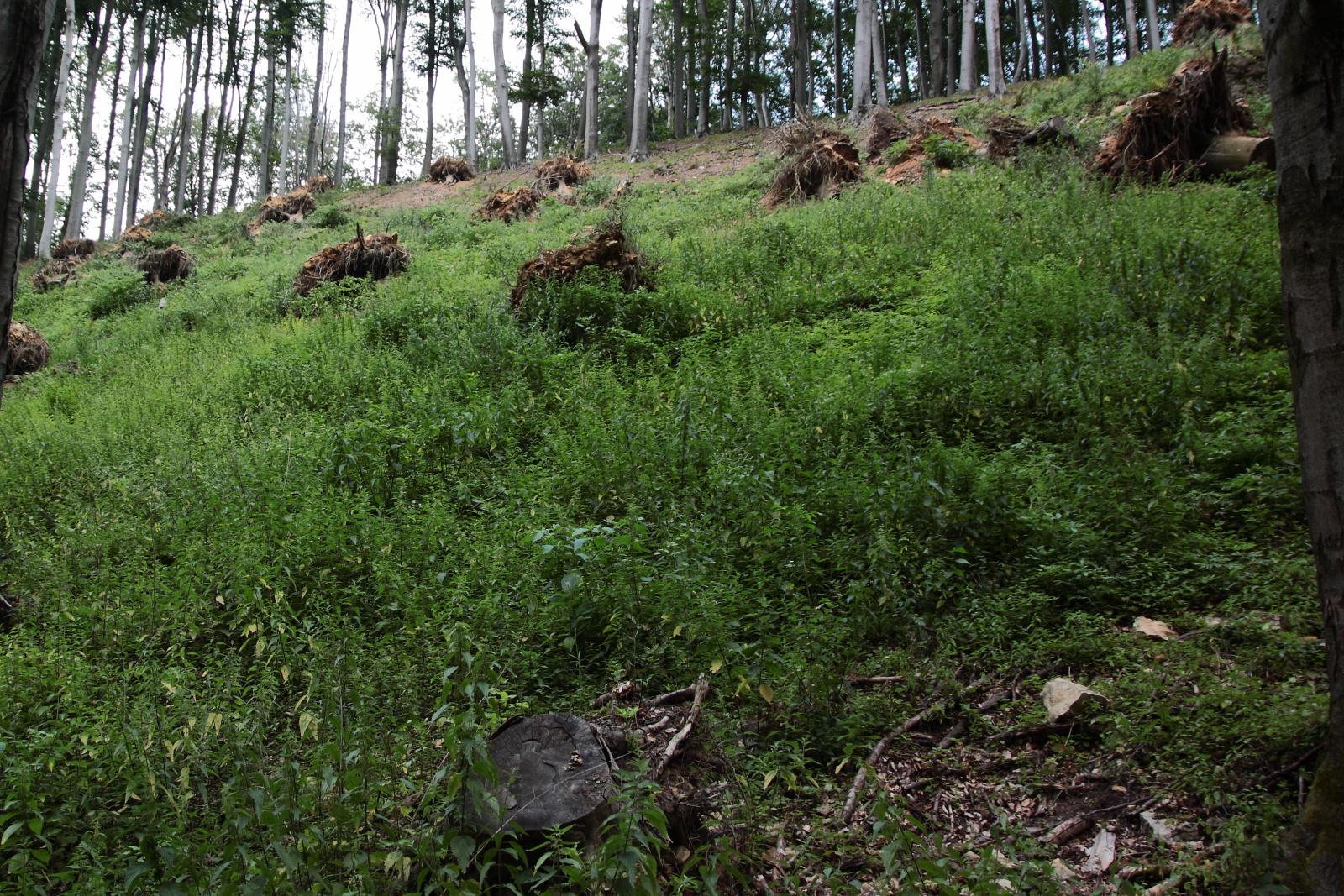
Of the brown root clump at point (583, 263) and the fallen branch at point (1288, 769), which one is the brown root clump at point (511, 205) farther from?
the fallen branch at point (1288, 769)

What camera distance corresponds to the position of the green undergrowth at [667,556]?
2.77 m

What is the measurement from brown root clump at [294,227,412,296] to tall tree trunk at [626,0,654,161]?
37.7 ft

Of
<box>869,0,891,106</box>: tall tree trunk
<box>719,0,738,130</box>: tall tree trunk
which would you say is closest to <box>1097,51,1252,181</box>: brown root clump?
<box>869,0,891,106</box>: tall tree trunk

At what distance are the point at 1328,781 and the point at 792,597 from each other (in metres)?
2.37

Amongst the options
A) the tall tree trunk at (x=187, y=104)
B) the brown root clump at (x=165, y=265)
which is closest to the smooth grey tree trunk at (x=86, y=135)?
the tall tree trunk at (x=187, y=104)

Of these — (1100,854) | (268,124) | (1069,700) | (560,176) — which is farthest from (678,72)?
(1100,854)

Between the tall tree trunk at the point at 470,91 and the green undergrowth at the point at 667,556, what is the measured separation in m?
23.0

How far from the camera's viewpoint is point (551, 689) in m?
3.82

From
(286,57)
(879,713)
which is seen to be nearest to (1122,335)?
(879,713)

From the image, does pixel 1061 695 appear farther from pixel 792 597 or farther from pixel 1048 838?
pixel 792 597

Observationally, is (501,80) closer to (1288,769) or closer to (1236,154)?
(1236,154)

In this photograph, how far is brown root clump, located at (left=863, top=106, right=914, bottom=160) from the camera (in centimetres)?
1550

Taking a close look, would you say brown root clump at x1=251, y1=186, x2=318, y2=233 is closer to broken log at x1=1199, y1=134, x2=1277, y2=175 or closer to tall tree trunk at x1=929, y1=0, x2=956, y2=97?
tall tree trunk at x1=929, y1=0, x2=956, y2=97

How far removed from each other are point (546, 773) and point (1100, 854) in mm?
1966
